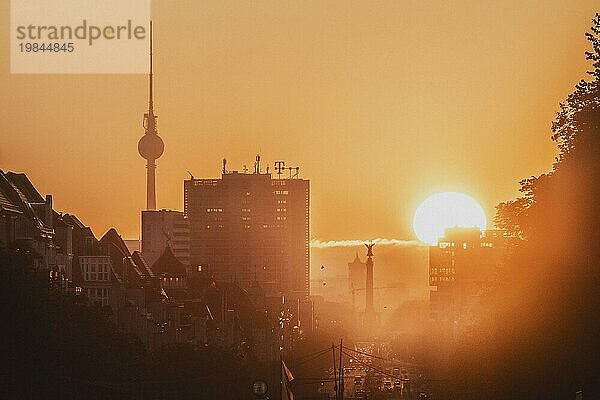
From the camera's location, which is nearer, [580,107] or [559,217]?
[559,217]

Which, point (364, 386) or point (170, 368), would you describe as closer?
point (170, 368)

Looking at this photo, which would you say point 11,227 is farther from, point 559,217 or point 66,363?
point 559,217

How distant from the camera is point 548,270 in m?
70.2

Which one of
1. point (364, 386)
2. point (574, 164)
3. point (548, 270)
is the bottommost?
point (364, 386)

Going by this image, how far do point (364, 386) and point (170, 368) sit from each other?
8517 cm

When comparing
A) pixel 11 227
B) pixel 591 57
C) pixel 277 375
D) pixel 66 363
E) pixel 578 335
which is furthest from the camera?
pixel 277 375

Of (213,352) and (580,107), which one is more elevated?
(580,107)

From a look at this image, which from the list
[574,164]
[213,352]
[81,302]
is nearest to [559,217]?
[574,164]

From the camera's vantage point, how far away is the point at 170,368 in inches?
4473

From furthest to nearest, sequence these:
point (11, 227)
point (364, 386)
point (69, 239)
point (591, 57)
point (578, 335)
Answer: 1. point (364, 386)
2. point (69, 239)
3. point (11, 227)
4. point (591, 57)
5. point (578, 335)

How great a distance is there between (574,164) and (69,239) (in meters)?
65.8

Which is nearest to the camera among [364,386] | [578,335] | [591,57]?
[578,335]

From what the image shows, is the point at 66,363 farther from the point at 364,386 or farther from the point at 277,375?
the point at 364,386

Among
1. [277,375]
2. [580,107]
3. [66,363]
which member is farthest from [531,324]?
[277,375]
